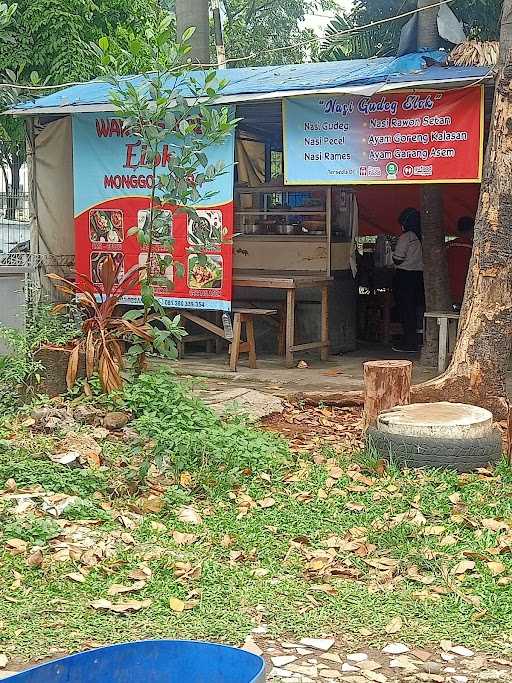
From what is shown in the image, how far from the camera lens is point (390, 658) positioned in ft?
12.8

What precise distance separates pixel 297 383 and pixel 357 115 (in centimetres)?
263

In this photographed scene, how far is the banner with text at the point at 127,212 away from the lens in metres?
9.95

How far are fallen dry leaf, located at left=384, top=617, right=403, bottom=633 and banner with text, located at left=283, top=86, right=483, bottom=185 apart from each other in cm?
536

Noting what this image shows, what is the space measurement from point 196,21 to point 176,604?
1101 cm

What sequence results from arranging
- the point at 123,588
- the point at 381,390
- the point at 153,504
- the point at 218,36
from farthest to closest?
the point at 218,36, the point at 381,390, the point at 153,504, the point at 123,588

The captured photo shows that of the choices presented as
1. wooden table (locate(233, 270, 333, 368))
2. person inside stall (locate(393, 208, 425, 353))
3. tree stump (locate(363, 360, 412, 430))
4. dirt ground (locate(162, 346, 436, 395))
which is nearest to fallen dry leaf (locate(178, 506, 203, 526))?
tree stump (locate(363, 360, 412, 430))

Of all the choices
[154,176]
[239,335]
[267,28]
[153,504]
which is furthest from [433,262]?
[267,28]

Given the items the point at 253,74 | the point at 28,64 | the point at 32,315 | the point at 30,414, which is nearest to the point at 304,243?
the point at 253,74

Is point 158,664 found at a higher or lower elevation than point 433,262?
lower

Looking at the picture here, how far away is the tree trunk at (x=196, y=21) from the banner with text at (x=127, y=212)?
139 inches

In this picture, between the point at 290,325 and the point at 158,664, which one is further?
the point at 290,325

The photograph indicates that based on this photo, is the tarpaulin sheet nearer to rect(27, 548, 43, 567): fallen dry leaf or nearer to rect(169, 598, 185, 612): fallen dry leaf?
rect(27, 548, 43, 567): fallen dry leaf

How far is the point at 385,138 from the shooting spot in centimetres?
905

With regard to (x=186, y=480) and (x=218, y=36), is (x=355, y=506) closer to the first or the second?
(x=186, y=480)
